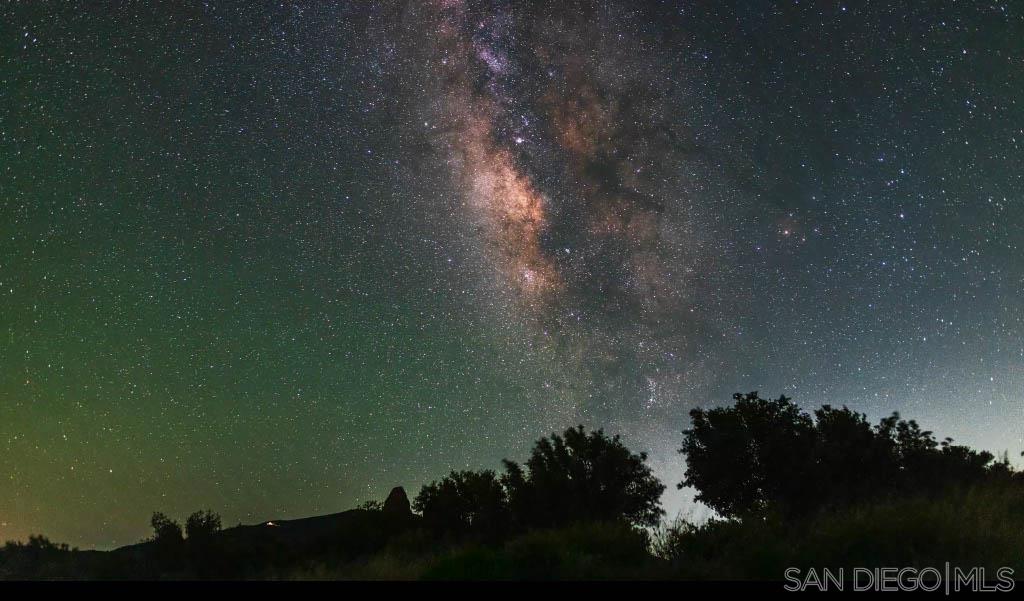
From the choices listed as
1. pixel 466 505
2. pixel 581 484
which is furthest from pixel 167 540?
pixel 581 484

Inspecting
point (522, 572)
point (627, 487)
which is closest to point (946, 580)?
point (522, 572)

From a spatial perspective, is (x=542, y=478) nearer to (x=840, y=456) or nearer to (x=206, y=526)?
(x=840, y=456)

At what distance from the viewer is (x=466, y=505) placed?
31.0 meters

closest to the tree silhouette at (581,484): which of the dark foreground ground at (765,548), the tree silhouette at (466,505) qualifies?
the tree silhouette at (466,505)

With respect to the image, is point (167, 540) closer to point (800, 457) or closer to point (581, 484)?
point (581, 484)

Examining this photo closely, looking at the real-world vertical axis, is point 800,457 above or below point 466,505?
above

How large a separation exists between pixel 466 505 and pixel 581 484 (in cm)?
764

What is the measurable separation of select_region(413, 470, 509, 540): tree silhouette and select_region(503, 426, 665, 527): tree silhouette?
37.9 inches

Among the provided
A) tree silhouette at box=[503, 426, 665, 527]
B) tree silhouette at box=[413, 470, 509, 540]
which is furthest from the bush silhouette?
tree silhouette at box=[413, 470, 509, 540]

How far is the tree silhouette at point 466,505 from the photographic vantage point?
27.3 meters

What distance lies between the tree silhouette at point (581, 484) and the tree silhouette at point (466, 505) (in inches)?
37.9

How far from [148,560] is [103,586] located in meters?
23.5

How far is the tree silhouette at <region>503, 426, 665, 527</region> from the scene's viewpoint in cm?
2630

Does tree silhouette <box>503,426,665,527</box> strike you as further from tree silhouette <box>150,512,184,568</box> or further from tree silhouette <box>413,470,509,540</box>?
tree silhouette <box>150,512,184,568</box>
